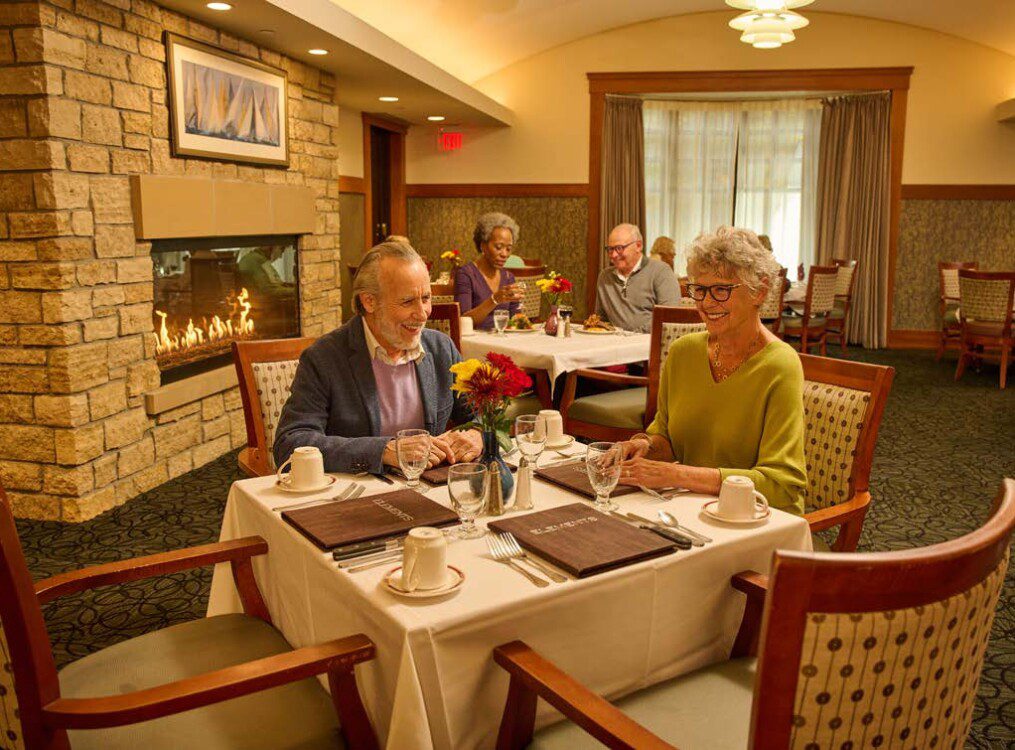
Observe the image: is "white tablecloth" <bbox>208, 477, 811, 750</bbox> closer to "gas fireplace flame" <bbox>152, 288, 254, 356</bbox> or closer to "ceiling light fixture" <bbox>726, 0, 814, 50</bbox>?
"gas fireplace flame" <bbox>152, 288, 254, 356</bbox>

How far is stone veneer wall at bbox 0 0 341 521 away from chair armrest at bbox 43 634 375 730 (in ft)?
8.78

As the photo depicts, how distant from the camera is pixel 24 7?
3361 mm

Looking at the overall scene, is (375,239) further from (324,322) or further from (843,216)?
(843,216)

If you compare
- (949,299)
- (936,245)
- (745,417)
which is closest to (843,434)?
(745,417)

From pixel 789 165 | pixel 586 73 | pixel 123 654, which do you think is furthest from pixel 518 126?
pixel 123 654

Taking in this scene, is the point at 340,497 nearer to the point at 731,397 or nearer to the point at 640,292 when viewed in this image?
the point at 731,397

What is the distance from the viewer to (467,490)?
159 cm

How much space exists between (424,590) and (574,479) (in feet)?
2.25

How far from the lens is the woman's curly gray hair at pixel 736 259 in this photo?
6.98ft

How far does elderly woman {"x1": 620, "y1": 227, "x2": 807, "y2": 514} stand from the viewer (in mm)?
1989

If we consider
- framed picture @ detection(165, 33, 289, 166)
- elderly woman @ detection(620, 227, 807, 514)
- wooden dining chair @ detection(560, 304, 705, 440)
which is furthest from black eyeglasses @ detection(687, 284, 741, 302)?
framed picture @ detection(165, 33, 289, 166)

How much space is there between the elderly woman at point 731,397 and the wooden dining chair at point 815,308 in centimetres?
579

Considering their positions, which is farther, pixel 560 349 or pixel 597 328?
pixel 597 328

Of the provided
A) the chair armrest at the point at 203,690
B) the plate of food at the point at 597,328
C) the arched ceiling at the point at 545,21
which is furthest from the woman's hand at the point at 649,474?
the arched ceiling at the point at 545,21
